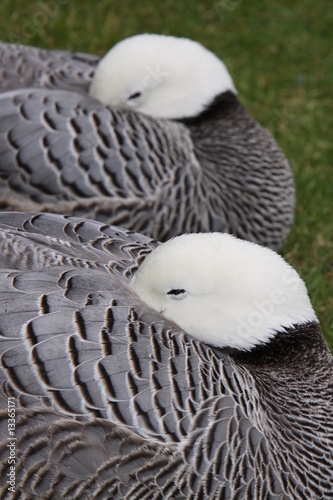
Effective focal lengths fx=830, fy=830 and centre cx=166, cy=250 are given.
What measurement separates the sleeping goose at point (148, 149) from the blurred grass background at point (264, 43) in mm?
617

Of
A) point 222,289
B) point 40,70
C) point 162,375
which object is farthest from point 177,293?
point 40,70

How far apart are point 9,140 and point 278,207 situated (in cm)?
136

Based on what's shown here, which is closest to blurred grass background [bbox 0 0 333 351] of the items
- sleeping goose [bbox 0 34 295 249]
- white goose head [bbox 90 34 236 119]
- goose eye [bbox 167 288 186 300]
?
sleeping goose [bbox 0 34 295 249]

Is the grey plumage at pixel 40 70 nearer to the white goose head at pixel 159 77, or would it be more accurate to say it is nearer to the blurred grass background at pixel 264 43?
the white goose head at pixel 159 77

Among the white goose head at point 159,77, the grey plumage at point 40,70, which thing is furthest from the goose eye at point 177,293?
the grey plumage at point 40,70

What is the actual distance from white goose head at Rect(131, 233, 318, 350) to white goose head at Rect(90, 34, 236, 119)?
1413 mm

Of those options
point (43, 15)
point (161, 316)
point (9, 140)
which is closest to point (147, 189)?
point (9, 140)

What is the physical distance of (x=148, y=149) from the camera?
3768mm

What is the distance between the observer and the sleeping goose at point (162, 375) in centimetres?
247

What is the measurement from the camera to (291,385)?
2.84 meters

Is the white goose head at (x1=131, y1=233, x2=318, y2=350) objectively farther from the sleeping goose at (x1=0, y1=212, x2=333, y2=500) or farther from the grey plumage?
the grey plumage

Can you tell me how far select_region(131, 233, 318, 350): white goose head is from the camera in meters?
2.63

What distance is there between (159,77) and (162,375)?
184cm

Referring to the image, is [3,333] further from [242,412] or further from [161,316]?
[242,412]
